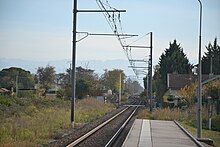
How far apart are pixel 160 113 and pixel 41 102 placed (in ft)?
44.7

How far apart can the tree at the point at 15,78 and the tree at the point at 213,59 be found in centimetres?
3349

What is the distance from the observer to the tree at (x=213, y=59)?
7981 cm

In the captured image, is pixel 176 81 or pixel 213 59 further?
pixel 213 59

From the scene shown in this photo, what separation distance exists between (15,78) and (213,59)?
37772mm

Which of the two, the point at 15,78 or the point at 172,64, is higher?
the point at 172,64

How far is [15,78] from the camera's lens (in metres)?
86.6

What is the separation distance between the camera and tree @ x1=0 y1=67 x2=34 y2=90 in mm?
84012

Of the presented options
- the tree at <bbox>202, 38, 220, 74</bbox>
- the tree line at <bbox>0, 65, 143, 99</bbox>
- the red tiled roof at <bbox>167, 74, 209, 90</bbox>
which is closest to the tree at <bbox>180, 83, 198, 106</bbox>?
the tree line at <bbox>0, 65, 143, 99</bbox>

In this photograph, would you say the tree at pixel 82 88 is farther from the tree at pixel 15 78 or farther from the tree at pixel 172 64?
the tree at pixel 15 78

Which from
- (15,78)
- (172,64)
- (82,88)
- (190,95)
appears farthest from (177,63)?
(190,95)

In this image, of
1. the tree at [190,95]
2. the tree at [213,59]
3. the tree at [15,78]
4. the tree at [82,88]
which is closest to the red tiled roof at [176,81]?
the tree at [213,59]

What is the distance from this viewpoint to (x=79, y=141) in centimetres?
2109

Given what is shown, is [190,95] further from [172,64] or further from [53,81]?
[53,81]

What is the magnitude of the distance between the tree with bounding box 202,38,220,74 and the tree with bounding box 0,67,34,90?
3349cm
